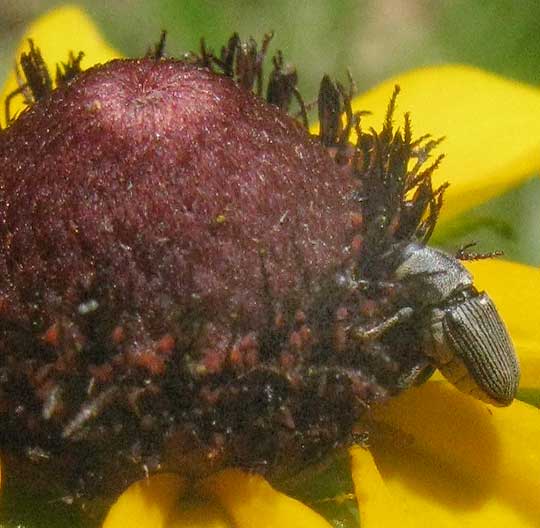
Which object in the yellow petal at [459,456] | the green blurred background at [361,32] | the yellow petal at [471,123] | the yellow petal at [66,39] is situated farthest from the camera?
the green blurred background at [361,32]

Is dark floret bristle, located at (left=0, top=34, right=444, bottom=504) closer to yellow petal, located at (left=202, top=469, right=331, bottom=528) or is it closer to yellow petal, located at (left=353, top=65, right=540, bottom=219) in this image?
yellow petal, located at (left=202, top=469, right=331, bottom=528)

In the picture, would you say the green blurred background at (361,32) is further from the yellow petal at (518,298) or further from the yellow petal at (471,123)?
the yellow petal at (518,298)

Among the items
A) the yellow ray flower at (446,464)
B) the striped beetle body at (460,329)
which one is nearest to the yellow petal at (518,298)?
the yellow ray flower at (446,464)

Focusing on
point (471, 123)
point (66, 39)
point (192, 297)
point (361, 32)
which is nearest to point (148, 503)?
point (192, 297)

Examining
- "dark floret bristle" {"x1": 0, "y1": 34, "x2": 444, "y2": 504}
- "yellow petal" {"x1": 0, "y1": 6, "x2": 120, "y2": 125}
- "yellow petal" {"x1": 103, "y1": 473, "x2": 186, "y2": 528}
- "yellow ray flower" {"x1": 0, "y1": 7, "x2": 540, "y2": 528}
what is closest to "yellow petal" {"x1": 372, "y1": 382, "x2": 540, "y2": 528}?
"yellow ray flower" {"x1": 0, "y1": 7, "x2": 540, "y2": 528}

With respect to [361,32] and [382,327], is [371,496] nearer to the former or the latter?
[382,327]

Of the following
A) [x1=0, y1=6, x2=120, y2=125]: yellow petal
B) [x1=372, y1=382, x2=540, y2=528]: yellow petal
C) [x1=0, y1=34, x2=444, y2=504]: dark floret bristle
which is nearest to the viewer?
[x1=0, y1=34, x2=444, y2=504]: dark floret bristle

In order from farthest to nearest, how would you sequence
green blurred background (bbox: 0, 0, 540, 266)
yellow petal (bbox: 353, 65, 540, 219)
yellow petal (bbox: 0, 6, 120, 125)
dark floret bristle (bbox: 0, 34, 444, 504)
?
green blurred background (bbox: 0, 0, 540, 266)
yellow petal (bbox: 0, 6, 120, 125)
yellow petal (bbox: 353, 65, 540, 219)
dark floret bristle (bbox: 0, 34, 444, 504)
